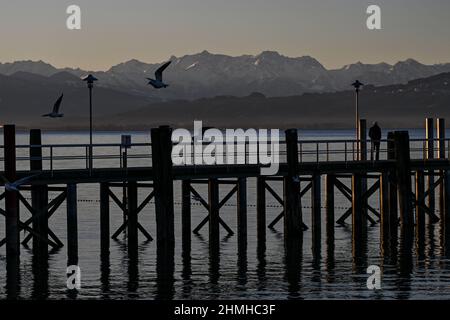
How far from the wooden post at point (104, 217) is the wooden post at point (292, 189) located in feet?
23.9

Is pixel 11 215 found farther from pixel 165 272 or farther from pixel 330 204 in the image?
pixel 330 204

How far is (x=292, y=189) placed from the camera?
157 feet

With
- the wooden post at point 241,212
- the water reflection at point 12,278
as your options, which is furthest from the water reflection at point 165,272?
the wooden post at point 241,212

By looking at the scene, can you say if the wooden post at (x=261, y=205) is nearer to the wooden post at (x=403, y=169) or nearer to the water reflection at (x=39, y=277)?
the wooden post at (x=403, y=169)

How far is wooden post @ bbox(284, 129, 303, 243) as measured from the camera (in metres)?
47.8

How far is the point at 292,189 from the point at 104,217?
Result: 7.71 metres

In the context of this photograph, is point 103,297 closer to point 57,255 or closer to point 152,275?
point 152,275

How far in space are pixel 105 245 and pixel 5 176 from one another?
817 centimetres

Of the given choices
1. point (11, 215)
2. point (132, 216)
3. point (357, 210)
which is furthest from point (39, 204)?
point (357, 210)

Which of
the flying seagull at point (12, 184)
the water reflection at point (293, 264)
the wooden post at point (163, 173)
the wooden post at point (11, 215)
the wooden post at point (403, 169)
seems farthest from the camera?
the wooden post at point (403, 169)

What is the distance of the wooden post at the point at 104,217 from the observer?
47.2 meters

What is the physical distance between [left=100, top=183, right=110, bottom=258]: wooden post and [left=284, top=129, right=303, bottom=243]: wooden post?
23.9ft

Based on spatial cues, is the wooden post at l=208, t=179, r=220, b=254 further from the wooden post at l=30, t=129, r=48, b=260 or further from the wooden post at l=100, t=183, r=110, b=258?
the wooden post at l=30, t=129, r=48, b=260

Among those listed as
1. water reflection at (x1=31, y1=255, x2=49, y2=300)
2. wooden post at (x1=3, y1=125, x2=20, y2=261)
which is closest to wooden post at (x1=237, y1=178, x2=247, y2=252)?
water reflection at (x1=31, y1=255, x2=49, y2=300)
